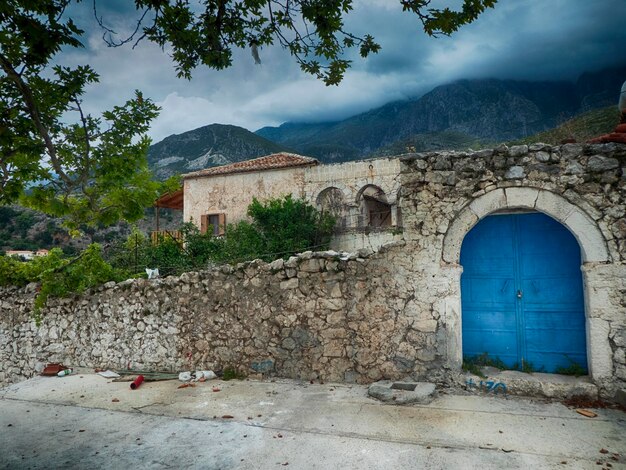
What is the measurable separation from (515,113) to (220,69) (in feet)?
199

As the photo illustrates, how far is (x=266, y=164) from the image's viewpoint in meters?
18.4

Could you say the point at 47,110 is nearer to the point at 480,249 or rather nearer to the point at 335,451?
the point at 335,451

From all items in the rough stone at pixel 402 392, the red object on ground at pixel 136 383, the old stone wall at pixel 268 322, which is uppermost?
the old stone wall at pixel 268 322

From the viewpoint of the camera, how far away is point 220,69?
4.54 metres

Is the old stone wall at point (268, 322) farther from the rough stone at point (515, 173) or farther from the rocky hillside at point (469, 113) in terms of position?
the rocky hillside at point (469, 113)

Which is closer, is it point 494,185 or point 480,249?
point 494,185

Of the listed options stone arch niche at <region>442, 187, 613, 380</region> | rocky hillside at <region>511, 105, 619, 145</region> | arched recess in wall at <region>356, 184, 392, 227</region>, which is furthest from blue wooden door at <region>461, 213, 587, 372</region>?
arched recess in wall at <region>356, 184, 392, 227</region>

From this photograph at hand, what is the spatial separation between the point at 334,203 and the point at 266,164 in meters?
3.77

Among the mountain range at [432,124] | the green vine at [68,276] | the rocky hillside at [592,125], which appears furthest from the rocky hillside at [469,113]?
the green vine at [68,276]

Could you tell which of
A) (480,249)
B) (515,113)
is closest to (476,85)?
(515,113)

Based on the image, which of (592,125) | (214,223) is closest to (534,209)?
(592,125)

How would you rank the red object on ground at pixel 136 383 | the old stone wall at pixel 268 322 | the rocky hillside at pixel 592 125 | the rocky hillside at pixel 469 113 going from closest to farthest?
the old stone wall at pixel 268 322 → the red object on ground at pixel 136 383 → the rocky hillside at pixel 592 125 → the rocky hillside at pixel 469 113

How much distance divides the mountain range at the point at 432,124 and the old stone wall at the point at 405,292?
1269 inches

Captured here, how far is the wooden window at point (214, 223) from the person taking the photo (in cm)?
1875
